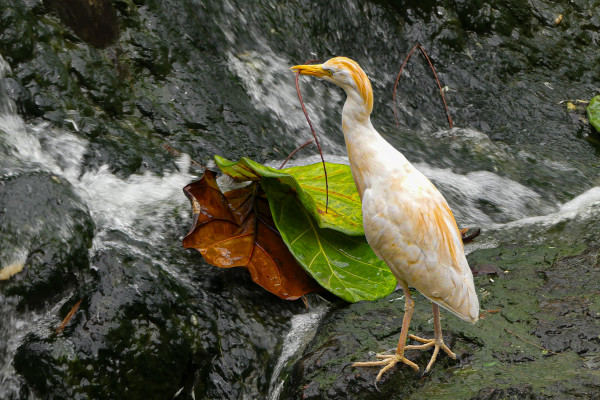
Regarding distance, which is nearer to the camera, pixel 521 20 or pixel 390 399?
pixel 390 399

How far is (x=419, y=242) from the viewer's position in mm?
3201

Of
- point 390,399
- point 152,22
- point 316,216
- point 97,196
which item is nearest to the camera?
point 390,399

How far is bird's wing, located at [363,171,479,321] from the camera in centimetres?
320

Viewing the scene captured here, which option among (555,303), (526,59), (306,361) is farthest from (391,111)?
(306,361)

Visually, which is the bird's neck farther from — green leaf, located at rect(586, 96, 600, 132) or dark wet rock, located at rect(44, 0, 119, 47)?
green leaf, located at rect(586, 96, 600, 132)

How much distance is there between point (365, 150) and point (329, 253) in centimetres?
74

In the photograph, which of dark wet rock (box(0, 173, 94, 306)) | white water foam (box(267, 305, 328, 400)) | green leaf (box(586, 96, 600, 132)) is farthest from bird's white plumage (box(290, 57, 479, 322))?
green leaf (box(586, 96, 600, 132))

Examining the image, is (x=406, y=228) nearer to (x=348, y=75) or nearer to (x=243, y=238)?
(x=348, y=75)

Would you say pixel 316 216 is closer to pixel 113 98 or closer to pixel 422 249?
pixel 422 249

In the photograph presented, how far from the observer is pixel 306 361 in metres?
3.23

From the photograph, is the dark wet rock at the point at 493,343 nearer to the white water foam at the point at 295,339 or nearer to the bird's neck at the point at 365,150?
the white water foam at the point at 295,339

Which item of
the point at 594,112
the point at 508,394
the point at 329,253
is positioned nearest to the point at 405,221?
the point at 329,253

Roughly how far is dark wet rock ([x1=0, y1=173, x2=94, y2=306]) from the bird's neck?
4.72ft

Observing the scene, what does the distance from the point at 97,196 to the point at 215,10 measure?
2.18m
